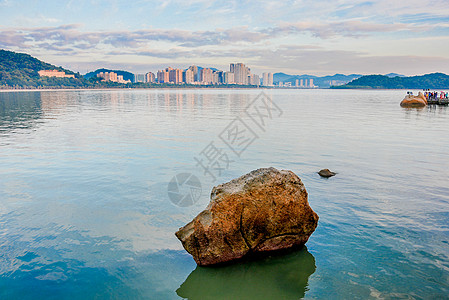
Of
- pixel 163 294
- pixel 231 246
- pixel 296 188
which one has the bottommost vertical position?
pixel 163 294

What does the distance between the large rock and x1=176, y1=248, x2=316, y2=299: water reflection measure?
360 millimetres

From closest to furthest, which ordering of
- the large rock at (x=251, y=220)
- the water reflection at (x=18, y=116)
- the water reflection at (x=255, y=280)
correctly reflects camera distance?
the water reflection at (x=255, y=280) → the large rock at (x=251, y=220) → the water reflection at (x=18, y=116)

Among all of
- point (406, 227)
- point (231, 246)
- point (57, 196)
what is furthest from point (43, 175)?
point (406, 227)

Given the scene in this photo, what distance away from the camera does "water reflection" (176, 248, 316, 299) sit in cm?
738

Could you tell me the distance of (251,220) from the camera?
28.1 feet

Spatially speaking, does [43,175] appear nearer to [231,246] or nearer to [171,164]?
[171,164]

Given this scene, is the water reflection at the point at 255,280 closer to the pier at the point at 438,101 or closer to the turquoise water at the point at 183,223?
the turquoise water at the point at 183,223

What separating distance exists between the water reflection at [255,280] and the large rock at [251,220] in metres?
0.36

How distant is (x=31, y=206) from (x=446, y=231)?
14.2m

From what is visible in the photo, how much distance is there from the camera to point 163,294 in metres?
7.38

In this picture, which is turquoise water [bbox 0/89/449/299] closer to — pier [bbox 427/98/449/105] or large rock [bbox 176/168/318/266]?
large rock [bbox 176/168/318/266]

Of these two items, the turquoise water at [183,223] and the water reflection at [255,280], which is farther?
the turquoise water at [183,223]

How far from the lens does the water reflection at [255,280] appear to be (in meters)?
7.38

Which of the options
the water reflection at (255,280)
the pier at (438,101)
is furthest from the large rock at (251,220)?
the pier at (438,101)
